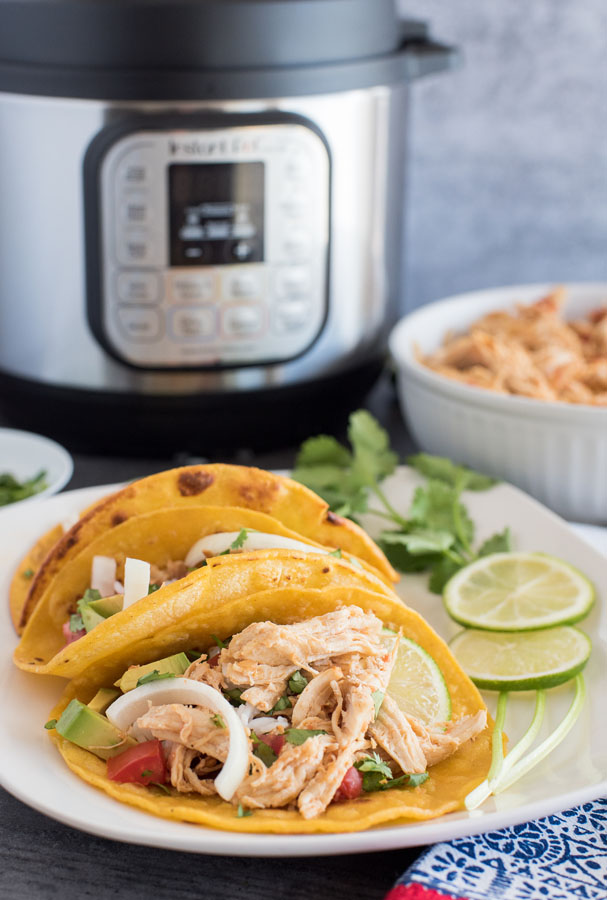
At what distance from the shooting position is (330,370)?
157cm

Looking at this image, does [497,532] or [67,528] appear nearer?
[67,528]

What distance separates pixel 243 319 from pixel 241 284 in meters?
0.05

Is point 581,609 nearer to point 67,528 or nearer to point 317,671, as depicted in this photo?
point 317,671

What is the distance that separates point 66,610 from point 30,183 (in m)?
0.65

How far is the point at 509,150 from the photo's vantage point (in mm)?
2061

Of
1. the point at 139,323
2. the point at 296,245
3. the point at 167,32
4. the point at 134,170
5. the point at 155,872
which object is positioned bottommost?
the point at 155,872

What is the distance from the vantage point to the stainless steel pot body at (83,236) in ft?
4.47

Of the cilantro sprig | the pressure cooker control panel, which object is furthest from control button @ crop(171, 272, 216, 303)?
the cilantro sprig

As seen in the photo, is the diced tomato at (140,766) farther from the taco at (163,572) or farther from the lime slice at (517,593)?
the lime slice at (517,593)

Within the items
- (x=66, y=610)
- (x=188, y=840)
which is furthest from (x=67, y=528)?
(x=188, y=840)

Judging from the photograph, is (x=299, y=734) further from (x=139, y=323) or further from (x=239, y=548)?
(x=139, y=323)

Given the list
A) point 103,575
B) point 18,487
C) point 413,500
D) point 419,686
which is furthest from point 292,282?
point 419,686

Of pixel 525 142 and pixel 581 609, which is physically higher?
pixel 525 142

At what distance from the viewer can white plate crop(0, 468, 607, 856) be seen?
738 millimetres
